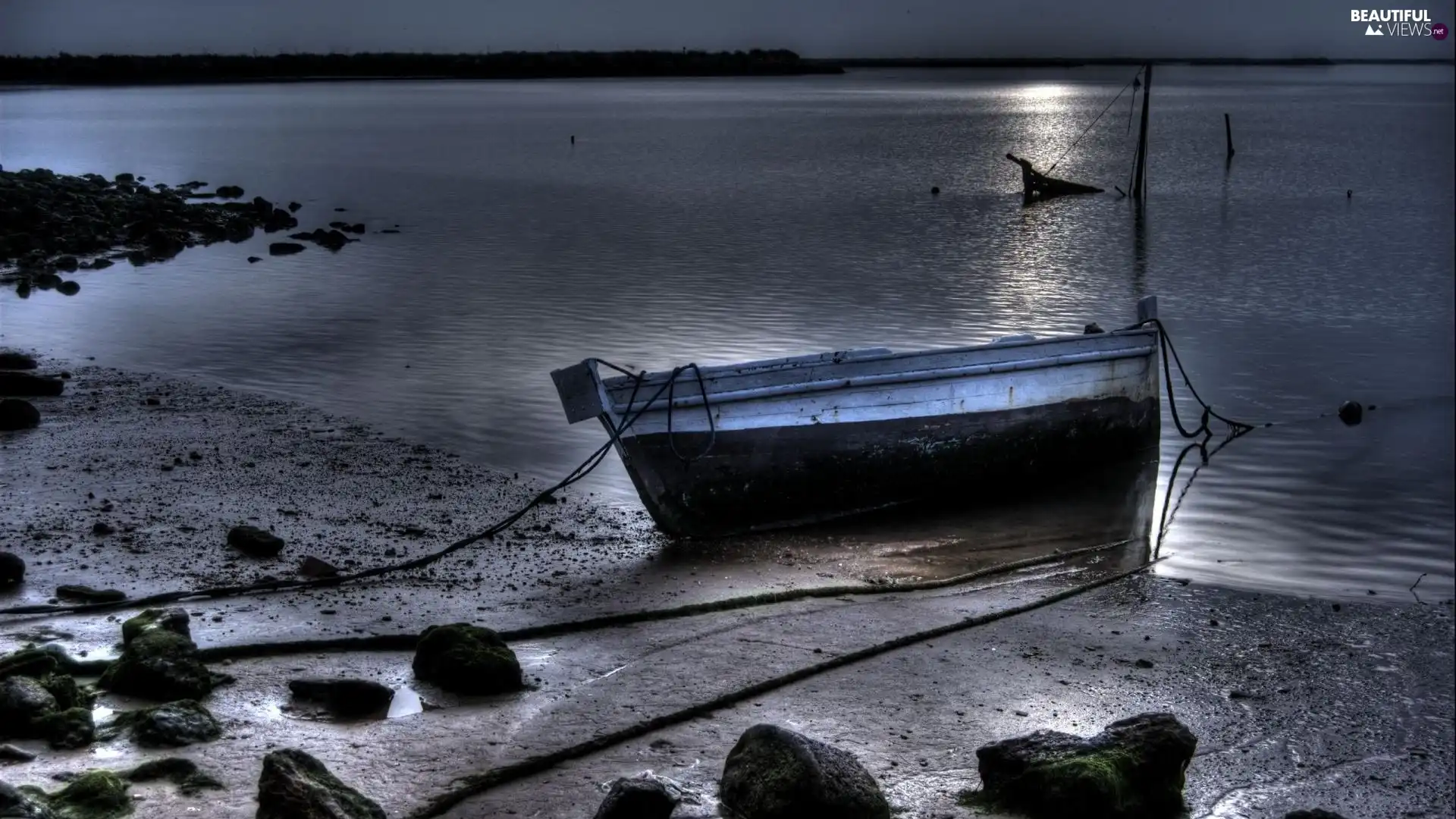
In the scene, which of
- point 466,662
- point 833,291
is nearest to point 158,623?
point 466,662

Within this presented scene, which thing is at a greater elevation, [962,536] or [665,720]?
[665,720]

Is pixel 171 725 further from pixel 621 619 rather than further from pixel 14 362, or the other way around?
pixel 14 362

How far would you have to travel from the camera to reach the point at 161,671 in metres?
5.80

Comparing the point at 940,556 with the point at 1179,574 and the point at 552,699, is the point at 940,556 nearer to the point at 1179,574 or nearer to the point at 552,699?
the point at 1179,574

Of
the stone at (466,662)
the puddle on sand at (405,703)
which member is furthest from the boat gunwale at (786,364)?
the puddle on sand at (405,703)

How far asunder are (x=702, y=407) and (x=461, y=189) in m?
32.9

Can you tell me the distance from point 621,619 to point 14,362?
9226mm

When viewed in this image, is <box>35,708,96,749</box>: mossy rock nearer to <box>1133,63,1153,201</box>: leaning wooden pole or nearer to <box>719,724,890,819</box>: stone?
<box>719,724,890,819</box>: stone

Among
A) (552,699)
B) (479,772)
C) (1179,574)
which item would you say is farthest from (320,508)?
(1179,574)

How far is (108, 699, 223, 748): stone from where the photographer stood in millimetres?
5320

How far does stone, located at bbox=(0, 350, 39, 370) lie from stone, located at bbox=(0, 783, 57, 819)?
1034 centimetres

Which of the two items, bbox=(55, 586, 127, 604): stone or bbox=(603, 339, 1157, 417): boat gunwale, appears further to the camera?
bbox=(603, 339, 1157, 417): boat gunwale

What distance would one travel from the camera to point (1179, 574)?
880cm

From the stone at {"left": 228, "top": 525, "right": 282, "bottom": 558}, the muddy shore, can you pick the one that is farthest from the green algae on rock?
the stone at {"left": 228, "top": 525, "right": 282, "bottom": 558}
